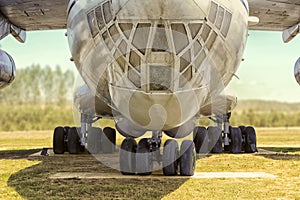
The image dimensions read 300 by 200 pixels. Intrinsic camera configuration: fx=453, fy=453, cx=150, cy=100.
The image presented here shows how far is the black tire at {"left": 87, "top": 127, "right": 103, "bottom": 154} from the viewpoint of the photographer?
13.2 metres

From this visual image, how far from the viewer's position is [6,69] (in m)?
11.4

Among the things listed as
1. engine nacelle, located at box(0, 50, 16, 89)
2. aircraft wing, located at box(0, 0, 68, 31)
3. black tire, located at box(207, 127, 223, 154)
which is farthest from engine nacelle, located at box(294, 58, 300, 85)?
engine nacelle, located at box(0, 50, 16, 89)

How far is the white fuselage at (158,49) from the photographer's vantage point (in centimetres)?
507

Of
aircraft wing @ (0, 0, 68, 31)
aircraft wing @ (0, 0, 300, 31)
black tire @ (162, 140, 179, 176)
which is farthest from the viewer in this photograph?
aircraft wing @ (0, 0, 68, 31)

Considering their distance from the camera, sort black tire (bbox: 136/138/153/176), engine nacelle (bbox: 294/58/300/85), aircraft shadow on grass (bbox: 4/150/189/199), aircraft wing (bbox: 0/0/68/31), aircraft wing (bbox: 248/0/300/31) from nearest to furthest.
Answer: aircraft shadow on grass (bbox: 4/150/189/199) → black tire (bbox: 136/138/153/176) → aircraft wing (bbox: 248/0/300/31) → aircraft wing (bbox: 0/0/68/31) → engine nacelle (bbox: 294/58/300/85)

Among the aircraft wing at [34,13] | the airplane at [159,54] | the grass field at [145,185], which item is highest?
the aircraft wing at [34,13]

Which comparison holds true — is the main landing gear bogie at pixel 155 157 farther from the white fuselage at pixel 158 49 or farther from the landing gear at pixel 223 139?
the landing gear at pixel 223 139

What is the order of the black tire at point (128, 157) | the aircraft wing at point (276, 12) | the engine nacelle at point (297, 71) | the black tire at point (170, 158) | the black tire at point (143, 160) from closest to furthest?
the black tire at point (170, 158) → the black tire at point (143, 160) → the black tire at point (128, 157) → the aircraft wing at point (276, 12) → the engine nacelle at point (297, 71)

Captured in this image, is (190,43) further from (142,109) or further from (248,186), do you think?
(248,186)

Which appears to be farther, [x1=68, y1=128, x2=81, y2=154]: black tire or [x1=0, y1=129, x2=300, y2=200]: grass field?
[x1=68, y1=128, x2=81, y2=154]: black tire

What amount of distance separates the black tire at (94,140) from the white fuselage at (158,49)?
6868 mm

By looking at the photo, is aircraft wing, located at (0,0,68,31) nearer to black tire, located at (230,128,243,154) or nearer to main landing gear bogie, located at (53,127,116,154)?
main landing gear bogie, located at (53,127,116,154)

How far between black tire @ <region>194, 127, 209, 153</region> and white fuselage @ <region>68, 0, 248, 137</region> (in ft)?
22.0

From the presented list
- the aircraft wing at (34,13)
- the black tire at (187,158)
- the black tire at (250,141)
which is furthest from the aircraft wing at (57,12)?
the black tire at (187,158)
